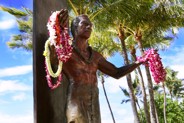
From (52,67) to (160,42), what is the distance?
53.7 feet

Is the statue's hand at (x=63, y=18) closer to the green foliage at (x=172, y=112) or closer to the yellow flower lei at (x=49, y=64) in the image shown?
the yellow flower lei at (x=49, y=64)

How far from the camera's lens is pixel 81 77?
3.45 metres

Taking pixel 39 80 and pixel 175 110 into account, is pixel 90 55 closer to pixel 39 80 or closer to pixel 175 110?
pixel 39 80

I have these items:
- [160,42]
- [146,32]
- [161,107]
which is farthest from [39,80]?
[161,107]

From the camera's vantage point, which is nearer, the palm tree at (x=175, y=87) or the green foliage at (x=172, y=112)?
the green foliage at (x=172, y=112)

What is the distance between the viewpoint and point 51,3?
3.81 meters

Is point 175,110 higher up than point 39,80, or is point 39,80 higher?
point 175,110

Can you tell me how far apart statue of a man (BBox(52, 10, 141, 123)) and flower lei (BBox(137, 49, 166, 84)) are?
637 mm

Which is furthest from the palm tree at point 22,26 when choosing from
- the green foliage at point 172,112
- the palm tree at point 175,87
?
the palm tree at point 175,87

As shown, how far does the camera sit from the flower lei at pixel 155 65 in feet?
12.7

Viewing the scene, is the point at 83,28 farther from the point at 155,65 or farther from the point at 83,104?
the point at 155,65

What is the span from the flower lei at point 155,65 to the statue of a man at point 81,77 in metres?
0.64

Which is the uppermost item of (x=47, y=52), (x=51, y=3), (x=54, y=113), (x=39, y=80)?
(x=51, y=3)

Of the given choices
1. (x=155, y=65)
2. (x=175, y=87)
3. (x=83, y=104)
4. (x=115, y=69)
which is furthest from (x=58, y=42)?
(x=175, y=87)
